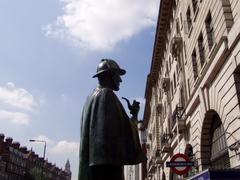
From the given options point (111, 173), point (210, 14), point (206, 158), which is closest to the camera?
point (111, 173)

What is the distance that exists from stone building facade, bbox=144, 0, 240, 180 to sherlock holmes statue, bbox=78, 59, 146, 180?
9.51 metres

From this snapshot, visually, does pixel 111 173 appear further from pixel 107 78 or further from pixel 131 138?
pixel 107 78

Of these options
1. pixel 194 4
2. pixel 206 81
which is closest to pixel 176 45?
pixel 194 4

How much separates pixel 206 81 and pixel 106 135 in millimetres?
14272

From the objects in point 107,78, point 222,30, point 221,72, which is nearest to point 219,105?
point 221,72

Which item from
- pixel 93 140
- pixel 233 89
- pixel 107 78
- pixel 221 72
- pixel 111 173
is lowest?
pixel 111 173

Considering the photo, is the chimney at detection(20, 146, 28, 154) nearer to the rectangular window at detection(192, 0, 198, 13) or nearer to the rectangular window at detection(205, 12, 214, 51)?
the rectangular window at detection(192, 0, 198, 13)

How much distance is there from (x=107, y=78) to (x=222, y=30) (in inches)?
463

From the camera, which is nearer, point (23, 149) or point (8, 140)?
point (8, 140)

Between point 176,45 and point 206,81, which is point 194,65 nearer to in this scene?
point 206,81

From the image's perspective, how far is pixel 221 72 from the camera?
15.9m

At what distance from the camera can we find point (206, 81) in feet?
59.4

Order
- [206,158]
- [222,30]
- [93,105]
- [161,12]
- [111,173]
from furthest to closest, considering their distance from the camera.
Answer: [161,12] → [206,158] → [222,30] → [93,105] → [111,173]

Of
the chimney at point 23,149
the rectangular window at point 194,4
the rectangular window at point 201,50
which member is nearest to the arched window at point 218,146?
the rectangular window at point 201,50
